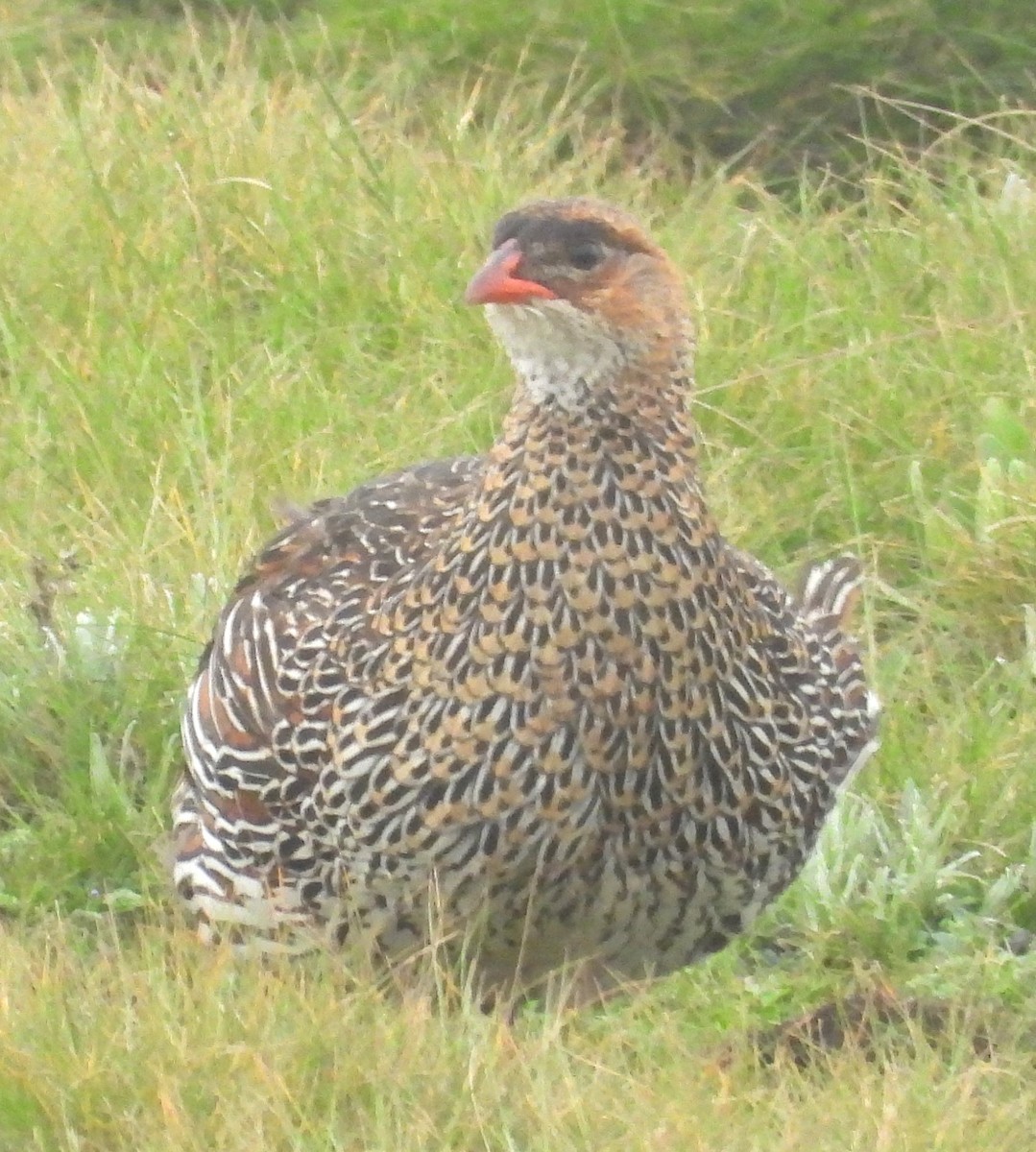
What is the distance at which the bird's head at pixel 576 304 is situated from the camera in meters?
3.73

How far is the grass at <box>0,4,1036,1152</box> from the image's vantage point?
3232mm

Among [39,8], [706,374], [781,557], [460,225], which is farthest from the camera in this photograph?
[39,8]

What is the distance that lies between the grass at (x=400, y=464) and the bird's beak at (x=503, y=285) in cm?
90

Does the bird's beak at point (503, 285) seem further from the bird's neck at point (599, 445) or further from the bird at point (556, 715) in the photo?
the bird's neck at point (599, 445)

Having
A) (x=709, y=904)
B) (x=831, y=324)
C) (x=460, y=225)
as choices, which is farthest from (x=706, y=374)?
(x=709, y=904)

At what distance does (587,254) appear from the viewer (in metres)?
3.80

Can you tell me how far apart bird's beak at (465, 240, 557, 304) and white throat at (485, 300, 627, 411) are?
0.03 m

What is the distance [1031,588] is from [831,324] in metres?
1.04

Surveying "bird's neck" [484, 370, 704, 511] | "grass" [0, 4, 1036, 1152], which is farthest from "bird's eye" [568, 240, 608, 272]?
"grass" [0, 4, 1036, 1152]

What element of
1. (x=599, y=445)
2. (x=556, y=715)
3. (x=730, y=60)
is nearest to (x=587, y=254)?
(x=599, y=445)

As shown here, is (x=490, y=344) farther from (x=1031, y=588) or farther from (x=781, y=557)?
(x=1031, y=588)

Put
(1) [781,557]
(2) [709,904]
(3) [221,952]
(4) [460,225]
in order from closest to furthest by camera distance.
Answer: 1. (3) [221,952]
2. (2) [709,904]
3. (1) [781,557]
4. (4) [460,225]

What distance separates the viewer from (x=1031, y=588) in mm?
5008

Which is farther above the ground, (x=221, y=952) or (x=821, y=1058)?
(x=221, y=952)
